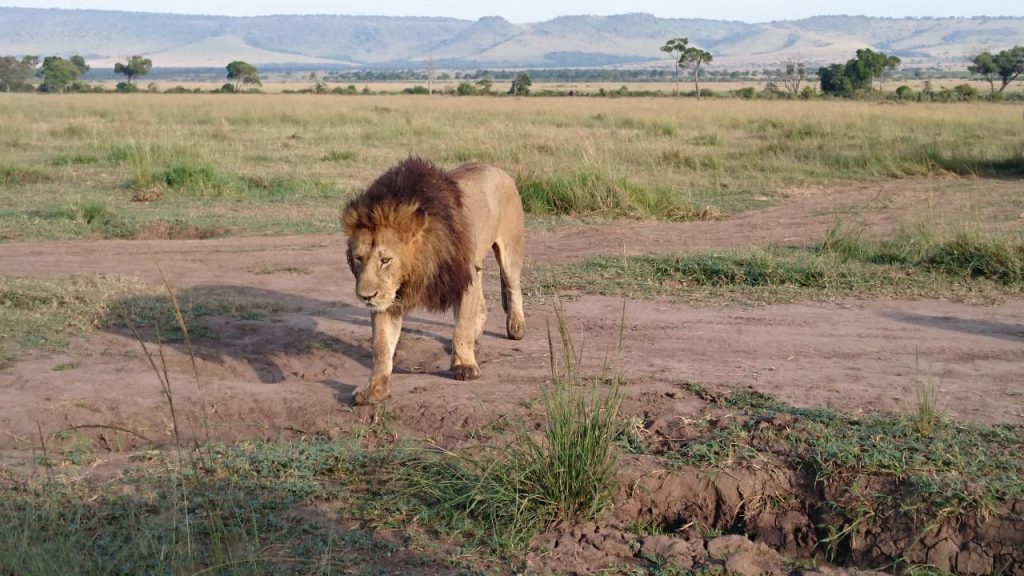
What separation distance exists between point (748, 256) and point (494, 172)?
9.16ft

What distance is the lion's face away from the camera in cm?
506

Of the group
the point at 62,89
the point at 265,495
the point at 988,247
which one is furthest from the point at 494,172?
the point at 62,89

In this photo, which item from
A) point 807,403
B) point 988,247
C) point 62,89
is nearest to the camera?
point 807,403

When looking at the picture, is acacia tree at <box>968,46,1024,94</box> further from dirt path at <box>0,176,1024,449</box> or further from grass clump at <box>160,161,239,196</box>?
dirt path at <box>0,176,1024,449</box>

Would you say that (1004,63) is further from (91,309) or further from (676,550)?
(676,550)

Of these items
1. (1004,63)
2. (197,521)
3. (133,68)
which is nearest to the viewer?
(197,521)

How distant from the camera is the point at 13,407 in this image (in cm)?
532

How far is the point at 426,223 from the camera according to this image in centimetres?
523

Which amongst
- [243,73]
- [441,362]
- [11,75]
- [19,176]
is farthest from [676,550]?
[243,73]

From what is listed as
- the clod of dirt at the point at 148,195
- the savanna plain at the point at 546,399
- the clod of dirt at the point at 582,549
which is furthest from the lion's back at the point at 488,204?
the clod of dirt at the point at 148,195

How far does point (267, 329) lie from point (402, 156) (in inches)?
469

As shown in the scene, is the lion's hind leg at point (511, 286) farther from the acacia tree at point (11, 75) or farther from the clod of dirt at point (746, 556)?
the acacia tree at point (11, 75)

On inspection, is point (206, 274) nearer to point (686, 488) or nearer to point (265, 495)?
point (265, 495)

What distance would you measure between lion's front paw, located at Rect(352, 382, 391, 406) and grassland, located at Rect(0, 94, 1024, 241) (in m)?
6.05
